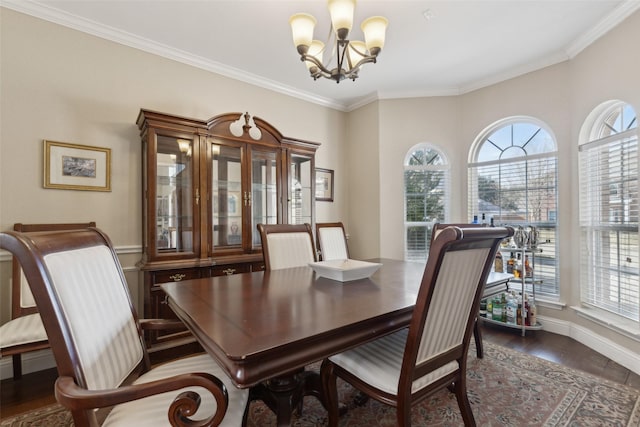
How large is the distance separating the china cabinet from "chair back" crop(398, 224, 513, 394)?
1.97 m

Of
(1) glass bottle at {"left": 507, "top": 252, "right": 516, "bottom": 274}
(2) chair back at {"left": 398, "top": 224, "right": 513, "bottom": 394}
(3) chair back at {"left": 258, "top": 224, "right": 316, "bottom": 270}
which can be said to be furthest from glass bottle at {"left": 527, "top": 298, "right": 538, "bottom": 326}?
(3) chair back at {"left": 258, "top": 224, "right": 316, "bottom": 270}

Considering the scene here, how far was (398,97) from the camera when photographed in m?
3.75

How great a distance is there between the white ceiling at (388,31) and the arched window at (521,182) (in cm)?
66

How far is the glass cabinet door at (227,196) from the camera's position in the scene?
2.66m

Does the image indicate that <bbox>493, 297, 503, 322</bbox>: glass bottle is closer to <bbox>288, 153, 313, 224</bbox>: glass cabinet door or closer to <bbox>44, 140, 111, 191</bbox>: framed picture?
<bbox>288, 153, 313, 224</bbox>: glass cabinet door

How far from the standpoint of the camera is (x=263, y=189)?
9.87 feet

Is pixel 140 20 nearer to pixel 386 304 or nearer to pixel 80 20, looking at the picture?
pixel 80 20

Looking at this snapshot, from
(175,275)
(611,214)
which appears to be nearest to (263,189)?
(175,275)

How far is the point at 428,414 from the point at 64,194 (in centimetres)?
305

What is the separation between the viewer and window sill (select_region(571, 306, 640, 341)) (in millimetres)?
2186

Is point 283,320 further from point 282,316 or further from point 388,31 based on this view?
point 388,31

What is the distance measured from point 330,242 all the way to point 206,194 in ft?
4.08

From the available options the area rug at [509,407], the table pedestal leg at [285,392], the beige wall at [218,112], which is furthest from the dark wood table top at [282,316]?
the beige wall at [218,112]

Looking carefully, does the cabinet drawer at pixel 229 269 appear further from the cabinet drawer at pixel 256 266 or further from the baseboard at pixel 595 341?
the baseboard at pixel 595 341
